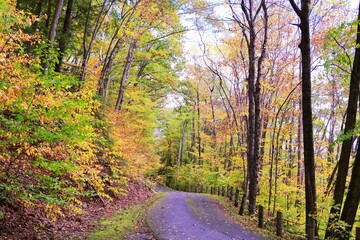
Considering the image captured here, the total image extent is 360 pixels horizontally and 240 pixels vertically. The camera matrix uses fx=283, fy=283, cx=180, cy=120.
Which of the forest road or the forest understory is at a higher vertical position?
the forest understory

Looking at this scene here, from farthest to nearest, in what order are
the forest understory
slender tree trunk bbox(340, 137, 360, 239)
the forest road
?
the forest road < slender tree trunk bbox(340, 137, 360, 239) < the forest understory

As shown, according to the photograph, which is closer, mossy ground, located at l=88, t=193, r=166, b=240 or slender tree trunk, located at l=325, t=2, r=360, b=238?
mossy ground, located at l=88, t=193, r=166, b=240

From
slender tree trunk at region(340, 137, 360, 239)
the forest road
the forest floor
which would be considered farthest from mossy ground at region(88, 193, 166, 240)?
slender tree trunk at region(340, 137, 360, 239)

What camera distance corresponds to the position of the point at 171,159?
42594mm

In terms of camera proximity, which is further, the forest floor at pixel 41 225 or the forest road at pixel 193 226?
the forest road at pixel 193 226

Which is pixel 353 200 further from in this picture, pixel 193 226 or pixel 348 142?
pixel 193 226

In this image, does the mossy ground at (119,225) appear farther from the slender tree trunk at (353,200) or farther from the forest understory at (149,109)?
the slender tree trunk at (353,200)

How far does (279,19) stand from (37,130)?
17637 millimetres

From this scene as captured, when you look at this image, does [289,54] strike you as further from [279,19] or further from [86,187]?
[86,187]

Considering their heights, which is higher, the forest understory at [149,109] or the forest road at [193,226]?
the forest understory at [149,109]

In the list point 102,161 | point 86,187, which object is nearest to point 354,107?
point 86,187

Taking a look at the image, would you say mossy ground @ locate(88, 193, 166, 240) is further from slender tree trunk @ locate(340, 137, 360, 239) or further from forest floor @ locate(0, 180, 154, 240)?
slender tree trunk @ locate(340, 137, 360, 239)

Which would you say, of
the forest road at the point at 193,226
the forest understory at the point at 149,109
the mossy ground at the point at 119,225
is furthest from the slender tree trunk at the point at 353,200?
the mossy ground at the point at 119,225

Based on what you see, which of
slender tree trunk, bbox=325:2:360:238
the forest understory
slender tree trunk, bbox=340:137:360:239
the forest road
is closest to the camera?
the forest understory
